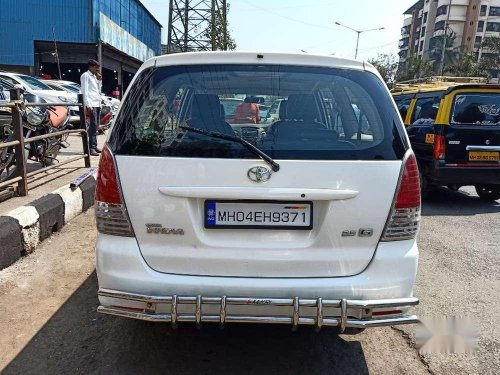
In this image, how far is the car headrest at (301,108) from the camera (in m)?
2.58

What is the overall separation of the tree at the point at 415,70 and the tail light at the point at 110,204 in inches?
2630

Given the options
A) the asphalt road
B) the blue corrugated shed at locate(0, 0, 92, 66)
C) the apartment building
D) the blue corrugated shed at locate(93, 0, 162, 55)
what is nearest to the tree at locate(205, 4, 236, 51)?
the blue corrugated shed at locate(93, 0, 162, 55)

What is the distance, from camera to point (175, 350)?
2.84m

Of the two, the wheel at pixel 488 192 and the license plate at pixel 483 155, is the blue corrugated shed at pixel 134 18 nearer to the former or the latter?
the wheel at pixel 488 192

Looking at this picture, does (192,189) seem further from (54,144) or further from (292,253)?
(54,144)

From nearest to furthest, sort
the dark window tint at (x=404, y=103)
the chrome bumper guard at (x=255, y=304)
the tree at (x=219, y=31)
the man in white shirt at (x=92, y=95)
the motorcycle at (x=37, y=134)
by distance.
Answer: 1. the chrome bumper guard at (x=255, y=304)
2. the motorcycle at (x=37, y=134)
3. the dark window tint at (x=404, y=103)
4. the man in white shirt at (x=92, y=95)
5. the tree at (x=219, y=31)

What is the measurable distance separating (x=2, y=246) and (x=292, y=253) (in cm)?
263

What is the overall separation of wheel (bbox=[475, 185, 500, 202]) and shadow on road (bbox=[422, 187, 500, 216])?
10cm

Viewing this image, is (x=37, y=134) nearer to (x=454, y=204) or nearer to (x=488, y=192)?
(x=454, y=204)

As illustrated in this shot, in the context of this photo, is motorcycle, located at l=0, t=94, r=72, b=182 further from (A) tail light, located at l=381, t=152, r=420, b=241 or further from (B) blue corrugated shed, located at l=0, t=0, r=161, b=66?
(B) blue corrugated shed, located at l=0, t=0, r=161, b=66

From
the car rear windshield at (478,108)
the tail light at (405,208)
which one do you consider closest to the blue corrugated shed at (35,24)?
the car rear windshield at (478,108)

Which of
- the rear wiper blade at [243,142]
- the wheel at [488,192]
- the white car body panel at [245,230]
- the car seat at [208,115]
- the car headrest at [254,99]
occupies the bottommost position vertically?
the wheel at [488,192]

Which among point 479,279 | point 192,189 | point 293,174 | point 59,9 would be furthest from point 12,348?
point 59,9

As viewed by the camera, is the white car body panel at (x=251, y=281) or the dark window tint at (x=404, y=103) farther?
the dark window tint at (x=404, y=103)
